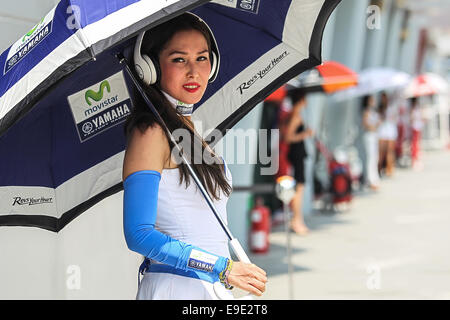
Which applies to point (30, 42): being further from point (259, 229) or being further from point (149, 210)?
point (259, 229)

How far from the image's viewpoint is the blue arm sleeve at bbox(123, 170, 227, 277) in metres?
2.00

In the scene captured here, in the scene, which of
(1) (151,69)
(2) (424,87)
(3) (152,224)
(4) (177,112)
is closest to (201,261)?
(3) (152,224)

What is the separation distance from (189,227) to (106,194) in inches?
26.6

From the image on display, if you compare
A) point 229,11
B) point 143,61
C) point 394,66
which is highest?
point 394,66

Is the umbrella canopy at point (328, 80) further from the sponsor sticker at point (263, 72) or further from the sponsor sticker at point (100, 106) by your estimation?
the sponsor sticker at point (100, 106)

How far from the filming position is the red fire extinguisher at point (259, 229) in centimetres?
827

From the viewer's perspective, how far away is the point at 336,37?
15.2 meters

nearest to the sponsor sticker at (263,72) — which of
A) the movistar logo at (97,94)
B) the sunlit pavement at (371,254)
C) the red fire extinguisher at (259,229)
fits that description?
the movistar logo at (97,94)

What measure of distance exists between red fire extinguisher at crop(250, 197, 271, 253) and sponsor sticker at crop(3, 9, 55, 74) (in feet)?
20.3

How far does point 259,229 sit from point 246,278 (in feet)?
20.7

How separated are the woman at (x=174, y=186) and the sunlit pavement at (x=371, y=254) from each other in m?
4.22

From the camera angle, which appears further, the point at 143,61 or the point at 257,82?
the point at 257,82
